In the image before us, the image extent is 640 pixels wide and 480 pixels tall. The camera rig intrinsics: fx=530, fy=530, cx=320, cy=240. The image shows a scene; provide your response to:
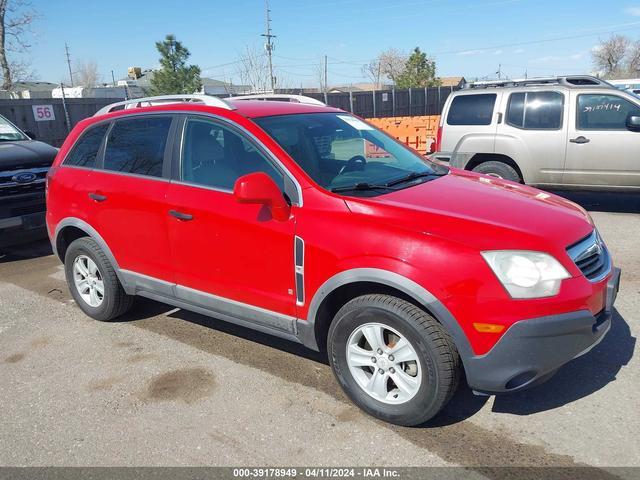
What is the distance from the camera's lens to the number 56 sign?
49.2 feet

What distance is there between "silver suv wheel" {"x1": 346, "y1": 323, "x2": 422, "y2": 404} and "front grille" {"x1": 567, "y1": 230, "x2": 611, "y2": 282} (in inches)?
39.8

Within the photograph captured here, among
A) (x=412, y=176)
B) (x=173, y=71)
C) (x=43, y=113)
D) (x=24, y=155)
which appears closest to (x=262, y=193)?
(x=412, y=176)

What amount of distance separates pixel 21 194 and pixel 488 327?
6.23 m

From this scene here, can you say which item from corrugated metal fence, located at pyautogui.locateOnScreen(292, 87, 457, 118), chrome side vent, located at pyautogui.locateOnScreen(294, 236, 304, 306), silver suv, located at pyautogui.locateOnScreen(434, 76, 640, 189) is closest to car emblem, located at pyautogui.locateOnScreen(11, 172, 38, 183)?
chrome side vent, located at pyautogui.locateOnScreen(294, 236, 304, 306)

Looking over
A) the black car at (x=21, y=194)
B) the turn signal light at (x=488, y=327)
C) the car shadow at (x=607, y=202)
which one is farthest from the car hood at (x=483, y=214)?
the black car at (x=21, y=194)

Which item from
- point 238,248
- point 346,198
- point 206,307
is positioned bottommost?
point 206,307

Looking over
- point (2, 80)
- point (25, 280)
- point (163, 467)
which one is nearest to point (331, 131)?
point (163, 467)

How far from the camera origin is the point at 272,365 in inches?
151

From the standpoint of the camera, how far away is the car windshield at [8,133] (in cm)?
783

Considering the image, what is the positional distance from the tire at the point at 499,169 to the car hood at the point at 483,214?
4.53 m

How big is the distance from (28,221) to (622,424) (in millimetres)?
6653

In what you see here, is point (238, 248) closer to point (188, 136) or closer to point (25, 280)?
point (188, 136)

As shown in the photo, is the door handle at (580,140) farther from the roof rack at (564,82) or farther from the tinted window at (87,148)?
the tinted window at (87,148)

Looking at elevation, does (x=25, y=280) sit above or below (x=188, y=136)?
below
